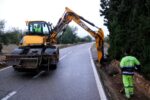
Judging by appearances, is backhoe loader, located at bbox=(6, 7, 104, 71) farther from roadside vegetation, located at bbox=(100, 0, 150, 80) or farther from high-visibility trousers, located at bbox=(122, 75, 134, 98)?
high-visibility trousers, located at bbox=(122, 75, 134, 98)

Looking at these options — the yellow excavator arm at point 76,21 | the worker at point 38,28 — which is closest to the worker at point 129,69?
the yellow excavator arm at point 76,21

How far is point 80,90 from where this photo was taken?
1376 centimetres

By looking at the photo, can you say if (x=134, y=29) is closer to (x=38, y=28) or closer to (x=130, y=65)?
(x=130, y=65)

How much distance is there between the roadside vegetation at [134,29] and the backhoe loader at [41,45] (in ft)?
8.41

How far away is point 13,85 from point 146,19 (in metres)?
6.09

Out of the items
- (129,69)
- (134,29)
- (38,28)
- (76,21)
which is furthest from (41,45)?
(129,69)

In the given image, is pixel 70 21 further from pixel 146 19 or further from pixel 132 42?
pixel 146 19

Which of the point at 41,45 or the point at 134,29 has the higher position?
the point at 134,29

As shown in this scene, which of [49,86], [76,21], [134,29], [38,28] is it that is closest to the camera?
[49,86]

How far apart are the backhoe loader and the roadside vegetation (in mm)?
2563

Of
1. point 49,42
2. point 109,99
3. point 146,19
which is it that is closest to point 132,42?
point 146,19

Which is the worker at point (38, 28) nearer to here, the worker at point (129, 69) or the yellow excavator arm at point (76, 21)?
the yellow excavator arm at point (76, 21)

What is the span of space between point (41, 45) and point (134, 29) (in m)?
6.91

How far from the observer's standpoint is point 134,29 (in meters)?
16.7
